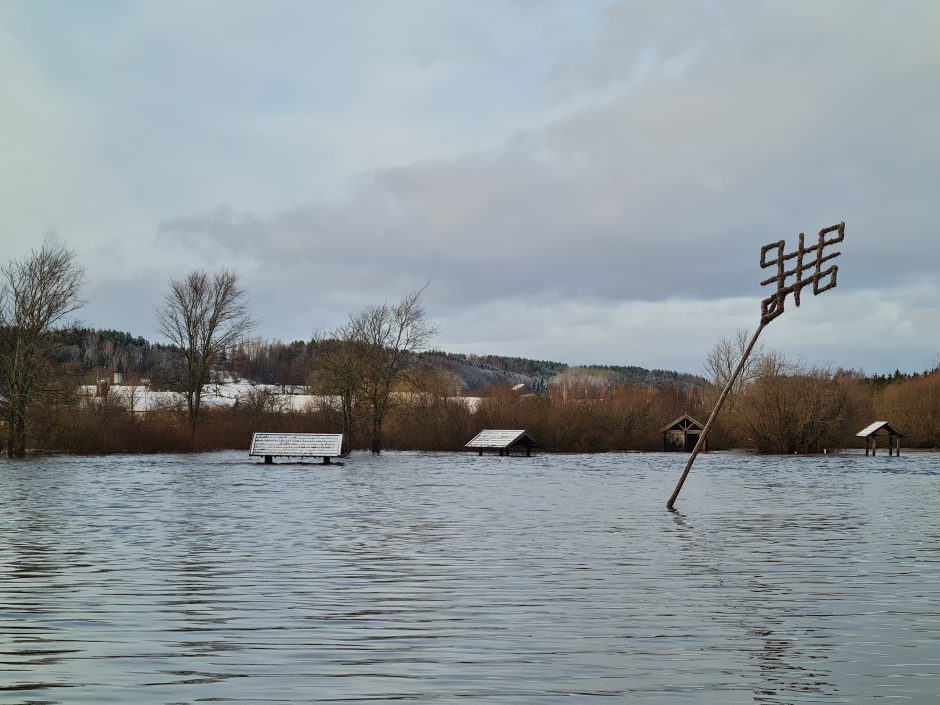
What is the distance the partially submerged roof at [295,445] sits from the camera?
1991 inches

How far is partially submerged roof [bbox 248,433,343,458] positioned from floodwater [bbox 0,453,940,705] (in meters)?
26.8

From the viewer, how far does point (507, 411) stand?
265 ft

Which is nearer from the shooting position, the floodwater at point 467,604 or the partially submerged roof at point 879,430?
the floodwater at point 467,604

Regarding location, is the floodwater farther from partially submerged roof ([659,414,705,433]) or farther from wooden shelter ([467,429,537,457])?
partially submerged roof ([659,414,705,433])

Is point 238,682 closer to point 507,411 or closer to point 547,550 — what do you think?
point 547,550

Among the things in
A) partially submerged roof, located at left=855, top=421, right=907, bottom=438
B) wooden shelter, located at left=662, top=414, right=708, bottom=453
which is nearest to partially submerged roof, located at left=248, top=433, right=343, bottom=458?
wooden shelter, located at left=662, top=414, right=708, bottom=453

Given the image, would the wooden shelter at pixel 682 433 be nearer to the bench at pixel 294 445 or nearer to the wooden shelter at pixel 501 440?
the wooden shelter at pixel 501 440

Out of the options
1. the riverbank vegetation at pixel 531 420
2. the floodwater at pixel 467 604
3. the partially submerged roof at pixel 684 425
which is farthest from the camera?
the partially submerged roof at pixel 684 425

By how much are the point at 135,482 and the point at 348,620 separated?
2740 cm

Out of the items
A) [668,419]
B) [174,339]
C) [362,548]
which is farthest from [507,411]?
[362,548]

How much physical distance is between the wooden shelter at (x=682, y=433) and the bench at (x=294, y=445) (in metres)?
34.1

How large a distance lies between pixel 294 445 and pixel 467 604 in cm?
4221

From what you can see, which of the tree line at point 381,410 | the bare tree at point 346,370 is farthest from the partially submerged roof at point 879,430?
the bare tree at point 346,370

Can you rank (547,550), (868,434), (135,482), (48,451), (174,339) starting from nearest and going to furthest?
1. (547,550)
2. (135,482)
3. (48,451)
4. (868,434)
5. (174,339)
